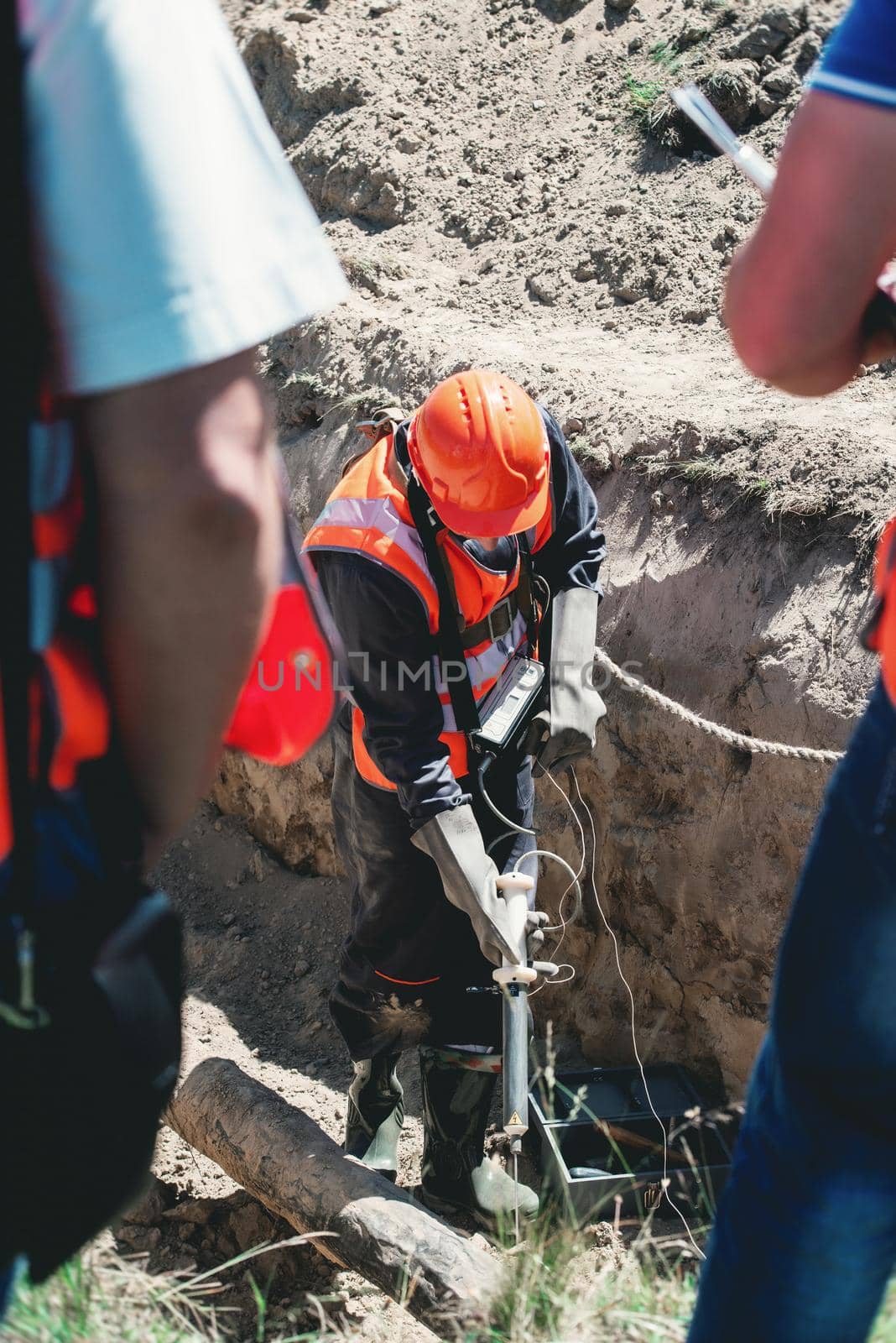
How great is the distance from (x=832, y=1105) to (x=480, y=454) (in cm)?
200

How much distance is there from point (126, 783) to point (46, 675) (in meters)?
0.15

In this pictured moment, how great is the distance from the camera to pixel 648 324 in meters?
5.60

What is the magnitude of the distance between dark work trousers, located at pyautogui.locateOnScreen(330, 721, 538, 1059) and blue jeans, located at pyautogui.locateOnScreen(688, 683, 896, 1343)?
6.70ft

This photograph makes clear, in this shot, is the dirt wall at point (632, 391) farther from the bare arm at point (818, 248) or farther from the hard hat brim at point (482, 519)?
the bare arm at point (818, 248)

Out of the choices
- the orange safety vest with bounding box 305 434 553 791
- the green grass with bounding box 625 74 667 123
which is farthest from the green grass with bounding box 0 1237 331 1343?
the green grass with bounding box 625 74 667 123

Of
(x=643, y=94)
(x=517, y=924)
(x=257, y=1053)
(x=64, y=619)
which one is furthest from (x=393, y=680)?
(x=643, y=94)

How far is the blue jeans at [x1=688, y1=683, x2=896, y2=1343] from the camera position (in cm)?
132

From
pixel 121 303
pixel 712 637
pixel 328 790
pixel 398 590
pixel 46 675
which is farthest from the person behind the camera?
pixel 328 790

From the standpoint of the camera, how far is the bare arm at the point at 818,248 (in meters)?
1.13

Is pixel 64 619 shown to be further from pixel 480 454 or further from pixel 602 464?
pixel 602 464

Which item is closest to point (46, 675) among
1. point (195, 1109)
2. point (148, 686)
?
point (148, 686)

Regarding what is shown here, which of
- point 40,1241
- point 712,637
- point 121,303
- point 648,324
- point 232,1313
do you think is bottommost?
point 232,1313

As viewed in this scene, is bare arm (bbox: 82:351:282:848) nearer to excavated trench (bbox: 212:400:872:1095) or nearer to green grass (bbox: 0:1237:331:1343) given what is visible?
green grass (bbox: 0:1237:331:1343)

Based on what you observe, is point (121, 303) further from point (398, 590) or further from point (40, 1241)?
point (398, 590)
